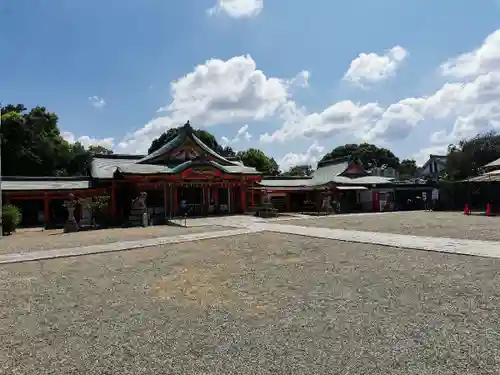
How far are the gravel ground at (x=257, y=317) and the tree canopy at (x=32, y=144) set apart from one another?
32152mm

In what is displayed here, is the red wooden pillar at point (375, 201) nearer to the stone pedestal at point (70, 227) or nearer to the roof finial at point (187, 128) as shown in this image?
the roof finial at point (187, 128)

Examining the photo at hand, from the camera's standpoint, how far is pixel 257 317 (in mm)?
5168

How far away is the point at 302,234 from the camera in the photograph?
14.4 metres

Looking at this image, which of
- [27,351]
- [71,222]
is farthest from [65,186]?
[27,351]

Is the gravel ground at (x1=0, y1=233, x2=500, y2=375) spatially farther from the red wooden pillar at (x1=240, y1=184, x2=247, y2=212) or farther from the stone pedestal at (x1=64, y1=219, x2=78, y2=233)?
the red wooden pillar at (x1=240, y1=184, x2=247, y2=212)

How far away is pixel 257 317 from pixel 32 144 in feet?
129

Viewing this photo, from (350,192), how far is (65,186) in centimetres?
2271

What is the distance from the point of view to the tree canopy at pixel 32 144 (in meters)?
36.4

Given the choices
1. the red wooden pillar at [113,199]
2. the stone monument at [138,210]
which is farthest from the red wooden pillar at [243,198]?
the red wooden pillar at [113,199]

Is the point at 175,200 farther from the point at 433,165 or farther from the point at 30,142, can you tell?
the point at 433,165

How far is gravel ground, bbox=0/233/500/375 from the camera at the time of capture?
381 centimetres

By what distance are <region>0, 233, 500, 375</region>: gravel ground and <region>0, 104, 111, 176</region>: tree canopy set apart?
32.2m

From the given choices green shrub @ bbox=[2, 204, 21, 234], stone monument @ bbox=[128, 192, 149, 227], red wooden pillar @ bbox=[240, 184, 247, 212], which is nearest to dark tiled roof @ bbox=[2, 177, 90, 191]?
green shrub @ bbox=[2, 204, 21, 234]

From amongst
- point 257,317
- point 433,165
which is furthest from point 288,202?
point 433,165
